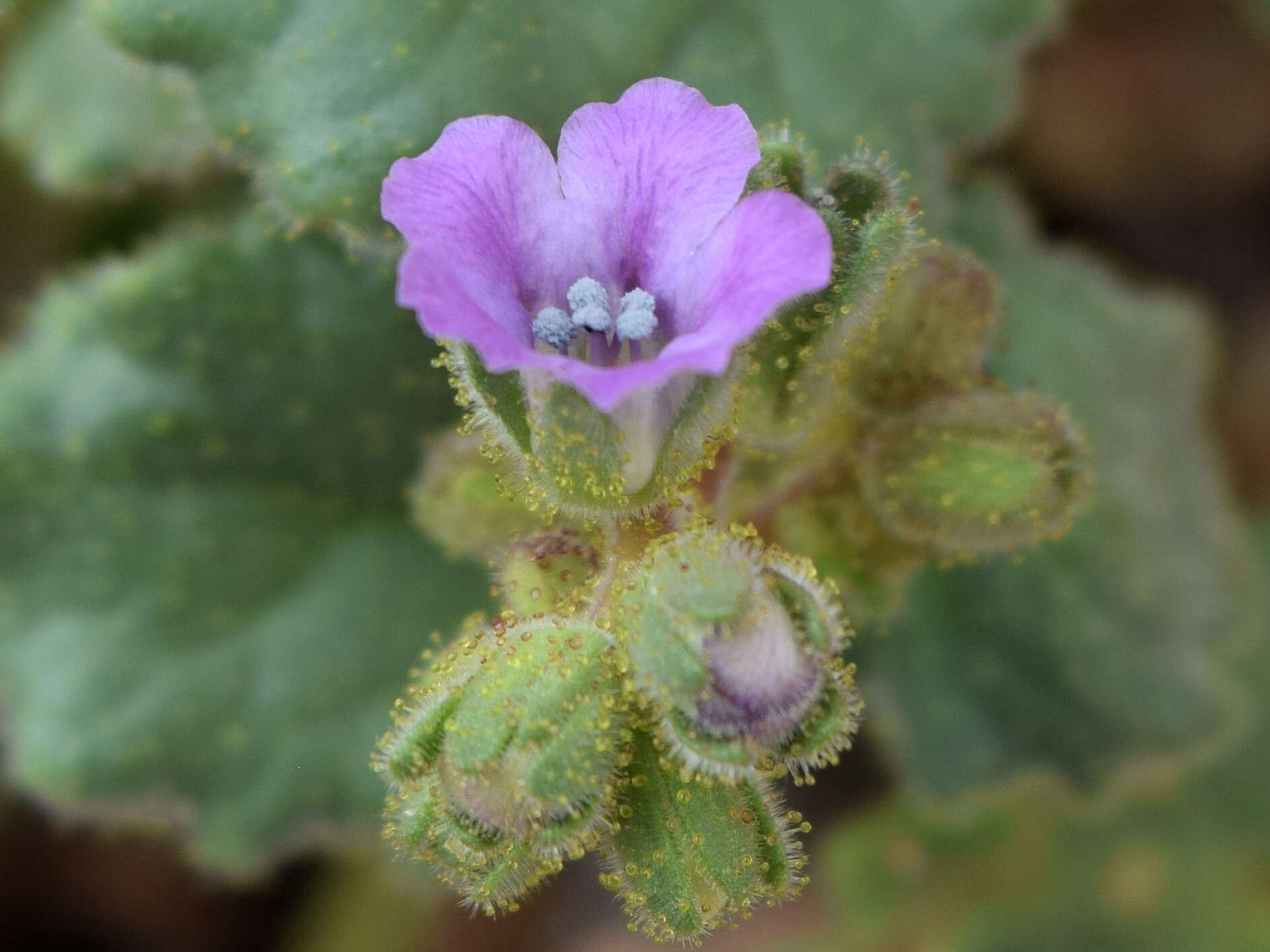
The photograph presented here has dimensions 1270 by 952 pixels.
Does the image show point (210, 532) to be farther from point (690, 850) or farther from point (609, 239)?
point (690, 850)

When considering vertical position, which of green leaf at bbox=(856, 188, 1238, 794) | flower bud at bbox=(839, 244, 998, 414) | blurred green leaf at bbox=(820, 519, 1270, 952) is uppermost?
flower bud at bbox=(839, 244, 998, 414)

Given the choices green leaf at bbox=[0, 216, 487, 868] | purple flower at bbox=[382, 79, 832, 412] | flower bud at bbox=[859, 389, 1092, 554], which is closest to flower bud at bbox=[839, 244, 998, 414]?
flower bud at bbox=[859, 389, 1092, 554]

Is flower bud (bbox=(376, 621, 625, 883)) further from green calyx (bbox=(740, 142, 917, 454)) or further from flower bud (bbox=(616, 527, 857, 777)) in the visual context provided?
green calyx (bbox=(740, 142, 917, 454))

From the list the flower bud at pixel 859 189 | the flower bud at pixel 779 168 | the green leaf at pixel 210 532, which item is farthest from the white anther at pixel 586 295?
the green leaf at pixel 210 532

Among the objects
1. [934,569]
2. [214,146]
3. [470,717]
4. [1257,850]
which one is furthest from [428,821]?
[1257,850]

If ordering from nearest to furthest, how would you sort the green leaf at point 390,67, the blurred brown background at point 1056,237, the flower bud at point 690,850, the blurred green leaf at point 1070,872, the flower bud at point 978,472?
the flower bud at point 690,850 → the flower bud at point 978,472 → the green leaf at point 390,67 → the blurred green leaf at point 1070,872 → the blurred brown background at point 1056,237

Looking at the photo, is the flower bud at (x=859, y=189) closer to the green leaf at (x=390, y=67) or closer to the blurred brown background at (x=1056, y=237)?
the green leaf at (x=390, y=67)
